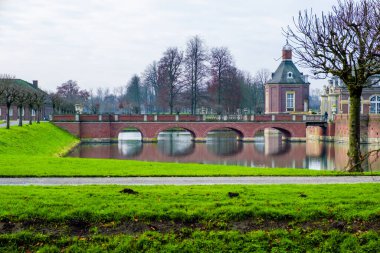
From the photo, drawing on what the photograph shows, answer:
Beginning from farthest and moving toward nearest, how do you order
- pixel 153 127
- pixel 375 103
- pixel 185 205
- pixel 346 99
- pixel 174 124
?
pixel 346 99 → pixel 375 103 → pixel 174 124 → pixel 153 127 → pixel 185 205

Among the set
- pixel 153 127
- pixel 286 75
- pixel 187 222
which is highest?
pixel 286 75

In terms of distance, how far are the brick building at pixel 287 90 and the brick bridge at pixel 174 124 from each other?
9316mm

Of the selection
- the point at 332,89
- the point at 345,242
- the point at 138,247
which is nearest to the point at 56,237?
the point at 138,247

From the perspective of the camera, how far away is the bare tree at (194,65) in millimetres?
58844

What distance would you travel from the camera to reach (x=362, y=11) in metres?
16.4

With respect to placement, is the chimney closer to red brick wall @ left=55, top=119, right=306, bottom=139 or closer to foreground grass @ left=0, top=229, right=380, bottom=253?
red brick wall @ left=55, top=119, right=306, bottom=139

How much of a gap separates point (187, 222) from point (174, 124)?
144 feet

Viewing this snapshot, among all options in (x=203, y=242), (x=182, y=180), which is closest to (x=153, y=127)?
(x=182, y=180)

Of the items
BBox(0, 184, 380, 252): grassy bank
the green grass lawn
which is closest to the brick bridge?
the green grass lawn

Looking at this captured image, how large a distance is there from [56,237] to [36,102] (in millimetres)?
38024

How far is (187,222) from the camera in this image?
7.92 meters

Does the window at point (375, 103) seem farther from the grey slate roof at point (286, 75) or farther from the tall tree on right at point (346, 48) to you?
the tall tree on right at point (346, 48)

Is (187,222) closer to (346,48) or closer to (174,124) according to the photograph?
(346,48)

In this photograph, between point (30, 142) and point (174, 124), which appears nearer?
point (30, 142)
